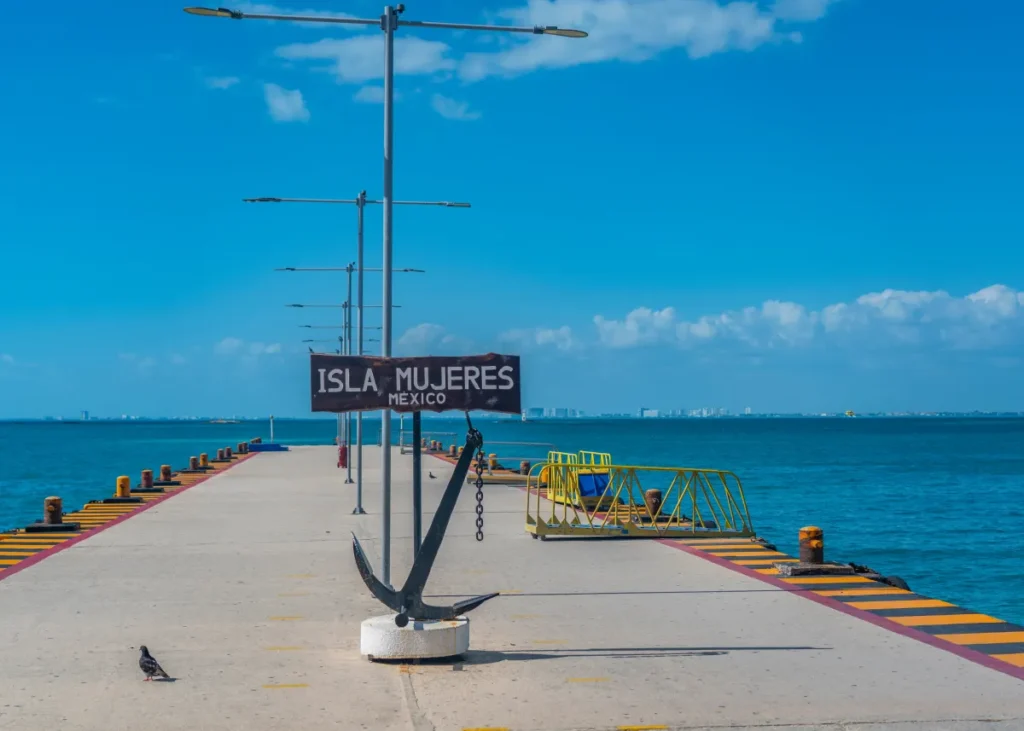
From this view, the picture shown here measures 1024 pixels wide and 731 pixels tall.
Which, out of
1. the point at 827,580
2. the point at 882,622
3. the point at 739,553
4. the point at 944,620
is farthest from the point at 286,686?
the point at 739,553

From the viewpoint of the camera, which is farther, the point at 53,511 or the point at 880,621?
the point at 53,511

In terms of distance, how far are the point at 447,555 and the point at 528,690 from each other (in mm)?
9173

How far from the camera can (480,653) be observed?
1140 cm

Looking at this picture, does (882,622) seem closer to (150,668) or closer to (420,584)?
(420,584)

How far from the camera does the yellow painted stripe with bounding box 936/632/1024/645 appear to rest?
475 inches

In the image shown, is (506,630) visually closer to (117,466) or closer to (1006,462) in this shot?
(117,466)

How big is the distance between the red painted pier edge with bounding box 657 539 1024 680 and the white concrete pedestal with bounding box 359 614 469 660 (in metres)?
4.75

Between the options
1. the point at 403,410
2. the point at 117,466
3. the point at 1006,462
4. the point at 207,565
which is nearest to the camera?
the point at 403,410

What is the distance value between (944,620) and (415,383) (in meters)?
6.68

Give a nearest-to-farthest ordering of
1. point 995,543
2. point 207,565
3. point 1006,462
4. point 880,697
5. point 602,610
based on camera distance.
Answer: point 880,697
point 602,610
point 207,565
point 995,543
point 1006,462

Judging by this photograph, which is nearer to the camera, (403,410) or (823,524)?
(403,410)

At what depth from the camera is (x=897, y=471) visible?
8275 cm

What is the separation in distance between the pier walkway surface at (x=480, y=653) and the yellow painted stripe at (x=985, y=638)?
62cm

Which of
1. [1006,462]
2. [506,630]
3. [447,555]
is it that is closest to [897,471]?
[1006,462]
